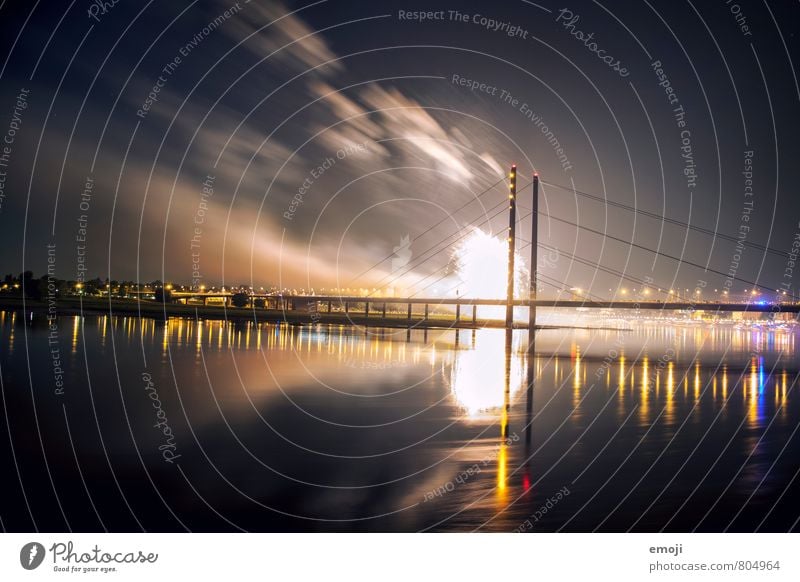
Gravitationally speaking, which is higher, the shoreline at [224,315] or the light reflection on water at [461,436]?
the shoreline at [224,315]

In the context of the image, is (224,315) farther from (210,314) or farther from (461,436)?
(461,436)

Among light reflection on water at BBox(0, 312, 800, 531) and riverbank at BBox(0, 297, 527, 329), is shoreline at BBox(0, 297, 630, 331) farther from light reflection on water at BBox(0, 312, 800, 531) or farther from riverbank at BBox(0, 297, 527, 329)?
light reflection on water at BBox(0, 312, 800, 531)

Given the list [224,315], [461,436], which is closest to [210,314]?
[224,315]

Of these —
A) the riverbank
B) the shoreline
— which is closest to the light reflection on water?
the riverbank

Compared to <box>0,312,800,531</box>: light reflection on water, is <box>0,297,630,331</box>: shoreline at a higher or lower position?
higher

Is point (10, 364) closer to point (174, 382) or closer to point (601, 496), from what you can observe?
point (174, 382)

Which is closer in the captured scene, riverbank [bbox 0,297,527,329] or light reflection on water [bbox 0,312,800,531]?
light reflection on water [bbox 0,312,800,531]

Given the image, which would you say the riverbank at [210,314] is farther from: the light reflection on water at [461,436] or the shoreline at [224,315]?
the light reflection on water at [461,436]

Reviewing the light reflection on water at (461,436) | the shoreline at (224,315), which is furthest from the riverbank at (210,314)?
the light reflection on water at (461,436)
